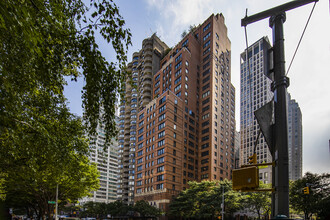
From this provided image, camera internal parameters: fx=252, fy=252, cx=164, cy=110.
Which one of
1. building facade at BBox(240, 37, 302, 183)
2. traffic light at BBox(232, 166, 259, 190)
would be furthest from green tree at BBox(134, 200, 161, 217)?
building facade at BBox(240, 37, 302, 183)

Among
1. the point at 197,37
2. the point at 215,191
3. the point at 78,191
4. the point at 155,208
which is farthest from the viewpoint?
the point at 197,37

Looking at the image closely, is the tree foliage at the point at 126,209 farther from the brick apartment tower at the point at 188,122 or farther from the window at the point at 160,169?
the window at the point at 160,169

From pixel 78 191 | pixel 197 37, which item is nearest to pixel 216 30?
pixel 197 37

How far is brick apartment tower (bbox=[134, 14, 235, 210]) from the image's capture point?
76.9 metres

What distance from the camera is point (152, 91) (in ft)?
340

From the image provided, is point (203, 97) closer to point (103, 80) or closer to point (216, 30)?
point (216, 30)

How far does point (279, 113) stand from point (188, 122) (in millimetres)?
81774

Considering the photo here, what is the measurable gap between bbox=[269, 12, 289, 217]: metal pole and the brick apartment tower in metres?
68.8

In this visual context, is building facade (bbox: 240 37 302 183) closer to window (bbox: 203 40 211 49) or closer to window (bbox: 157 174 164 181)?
window (bbox: 203 40 211 49)

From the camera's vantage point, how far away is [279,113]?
16.9 ft

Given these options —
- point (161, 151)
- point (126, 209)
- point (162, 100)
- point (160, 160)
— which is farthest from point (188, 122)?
point (126, 209)

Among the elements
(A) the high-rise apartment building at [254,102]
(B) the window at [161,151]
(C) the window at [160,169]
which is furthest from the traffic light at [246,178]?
(A) the high-rise apartment building at [254,102]

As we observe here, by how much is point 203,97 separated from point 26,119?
3331 inches

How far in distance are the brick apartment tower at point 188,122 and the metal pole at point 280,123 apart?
6884 centimetres
